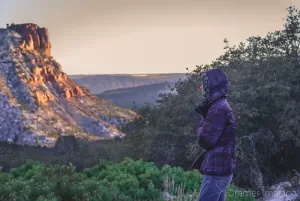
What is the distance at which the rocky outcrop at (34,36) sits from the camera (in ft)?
349

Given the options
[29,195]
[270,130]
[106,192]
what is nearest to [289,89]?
[270,130]

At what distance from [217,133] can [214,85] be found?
52 centimetres

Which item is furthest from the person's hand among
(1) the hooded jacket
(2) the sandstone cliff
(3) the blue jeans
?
(2) the sandstone cliff

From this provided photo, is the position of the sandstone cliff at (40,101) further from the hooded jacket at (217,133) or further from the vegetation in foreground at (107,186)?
the hooded jacket at (217,133)

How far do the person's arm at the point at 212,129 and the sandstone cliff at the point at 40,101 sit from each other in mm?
62871

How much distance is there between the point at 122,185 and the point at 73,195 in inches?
76.6

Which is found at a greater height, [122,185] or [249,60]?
[249,60]

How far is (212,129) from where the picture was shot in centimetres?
495

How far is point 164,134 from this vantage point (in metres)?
18.5

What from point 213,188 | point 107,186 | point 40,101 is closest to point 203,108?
point 213,188

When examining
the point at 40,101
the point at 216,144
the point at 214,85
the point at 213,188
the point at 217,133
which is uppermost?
the point at 214,85

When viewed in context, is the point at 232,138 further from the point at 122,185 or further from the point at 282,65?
the point at 282,65

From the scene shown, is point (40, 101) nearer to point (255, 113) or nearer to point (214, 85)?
point (255, 113)

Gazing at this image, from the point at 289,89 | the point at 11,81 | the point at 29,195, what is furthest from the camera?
the point at 11,81
